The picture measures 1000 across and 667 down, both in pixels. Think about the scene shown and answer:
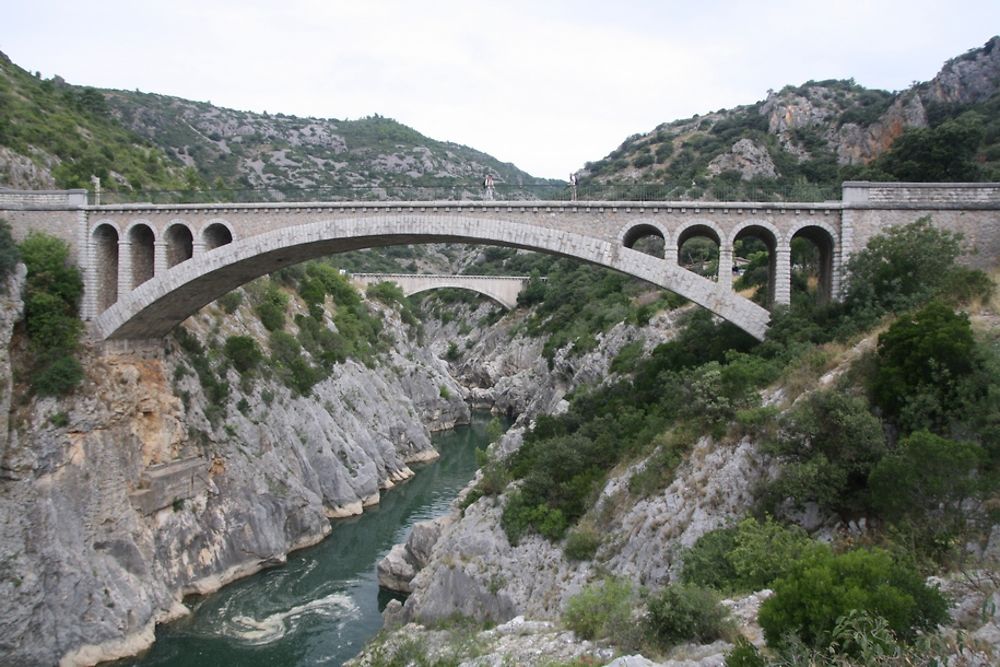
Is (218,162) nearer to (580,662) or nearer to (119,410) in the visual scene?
(119,410)

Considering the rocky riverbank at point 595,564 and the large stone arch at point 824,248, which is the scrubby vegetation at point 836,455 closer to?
the rocky riverbank at point 595,564

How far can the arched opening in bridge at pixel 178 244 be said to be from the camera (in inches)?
831

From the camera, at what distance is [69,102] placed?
3812cm

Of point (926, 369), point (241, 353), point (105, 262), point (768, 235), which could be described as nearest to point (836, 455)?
point (926, 369)

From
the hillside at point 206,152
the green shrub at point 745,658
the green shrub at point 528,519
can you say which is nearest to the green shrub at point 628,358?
the hillside at point 206,152

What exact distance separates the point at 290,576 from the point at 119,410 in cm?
697

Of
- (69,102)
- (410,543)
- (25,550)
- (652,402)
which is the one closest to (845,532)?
(652,402)

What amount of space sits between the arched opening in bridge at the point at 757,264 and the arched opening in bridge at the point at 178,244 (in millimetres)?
15900

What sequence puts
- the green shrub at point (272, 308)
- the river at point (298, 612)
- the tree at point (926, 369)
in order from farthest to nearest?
1. the green shrub at point (272, 308)
2. the river at point (298, 612)
3. the tree at point (926, 369)

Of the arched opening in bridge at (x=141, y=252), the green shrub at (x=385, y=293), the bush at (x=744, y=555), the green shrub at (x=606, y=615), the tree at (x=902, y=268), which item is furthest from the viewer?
the green shrub at (x=385, y=293)

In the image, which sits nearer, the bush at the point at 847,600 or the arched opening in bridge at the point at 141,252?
the bush at the point at 847,600

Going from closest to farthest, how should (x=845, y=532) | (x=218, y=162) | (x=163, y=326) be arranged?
(x=845, y=532), (x=163, y=326), (x=218, y=162)

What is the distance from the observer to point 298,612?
19.2 metres

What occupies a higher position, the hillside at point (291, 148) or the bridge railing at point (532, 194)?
the hillside at point (291, 148)
